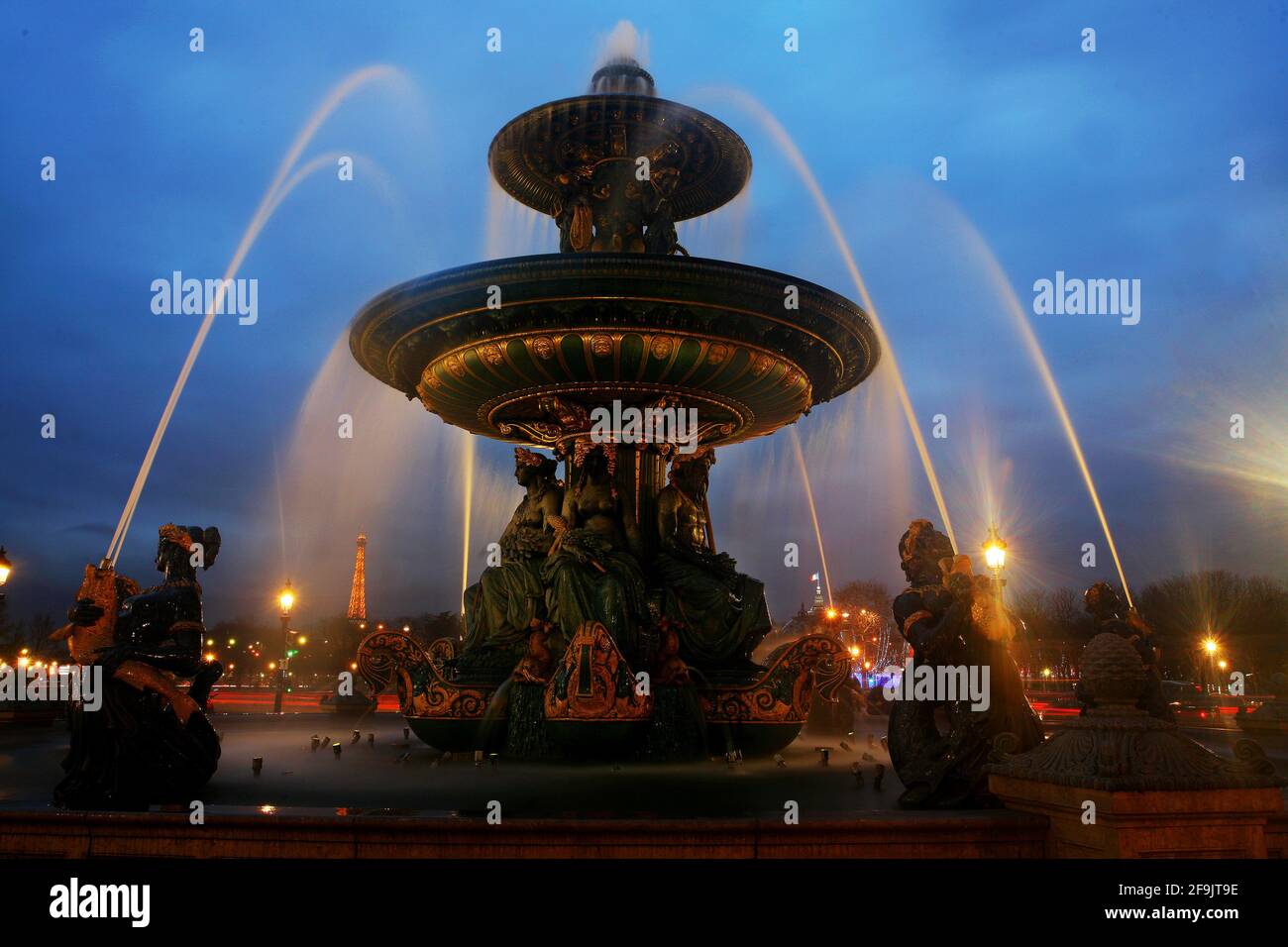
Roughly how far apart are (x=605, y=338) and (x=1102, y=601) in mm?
5954

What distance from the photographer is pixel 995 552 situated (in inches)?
485

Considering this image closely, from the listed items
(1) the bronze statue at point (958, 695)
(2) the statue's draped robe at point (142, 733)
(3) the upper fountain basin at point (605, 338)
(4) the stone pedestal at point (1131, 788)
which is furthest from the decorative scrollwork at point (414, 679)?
(4) the stone pedestal at point (1131, 788)

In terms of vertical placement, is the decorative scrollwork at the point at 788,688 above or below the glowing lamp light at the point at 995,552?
below

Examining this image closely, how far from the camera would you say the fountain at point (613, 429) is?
909 cm

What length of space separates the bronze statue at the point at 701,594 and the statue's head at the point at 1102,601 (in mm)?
3521

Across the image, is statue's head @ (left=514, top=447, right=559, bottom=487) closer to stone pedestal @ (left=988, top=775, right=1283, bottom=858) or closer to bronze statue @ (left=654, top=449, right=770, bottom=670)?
bronze statue @ (left=654, top=449, right=770, bottom=670)

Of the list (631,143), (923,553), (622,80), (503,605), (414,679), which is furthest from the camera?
(622,80)

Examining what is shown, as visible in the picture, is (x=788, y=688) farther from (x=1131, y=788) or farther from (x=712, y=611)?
(x=1131, y=788)

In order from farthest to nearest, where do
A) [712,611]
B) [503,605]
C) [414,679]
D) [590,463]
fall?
[590,463] → [503,605] → [712,611] → [414,679]

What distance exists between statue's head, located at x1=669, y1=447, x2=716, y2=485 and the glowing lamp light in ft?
13.6

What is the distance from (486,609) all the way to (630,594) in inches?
Answer: 77.8

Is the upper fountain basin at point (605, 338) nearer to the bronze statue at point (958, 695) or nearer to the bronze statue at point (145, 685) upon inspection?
the bronze statue at point (145, 685)

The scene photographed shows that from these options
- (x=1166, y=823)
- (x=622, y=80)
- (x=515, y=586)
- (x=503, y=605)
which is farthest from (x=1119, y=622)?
(x=622, y=80)
